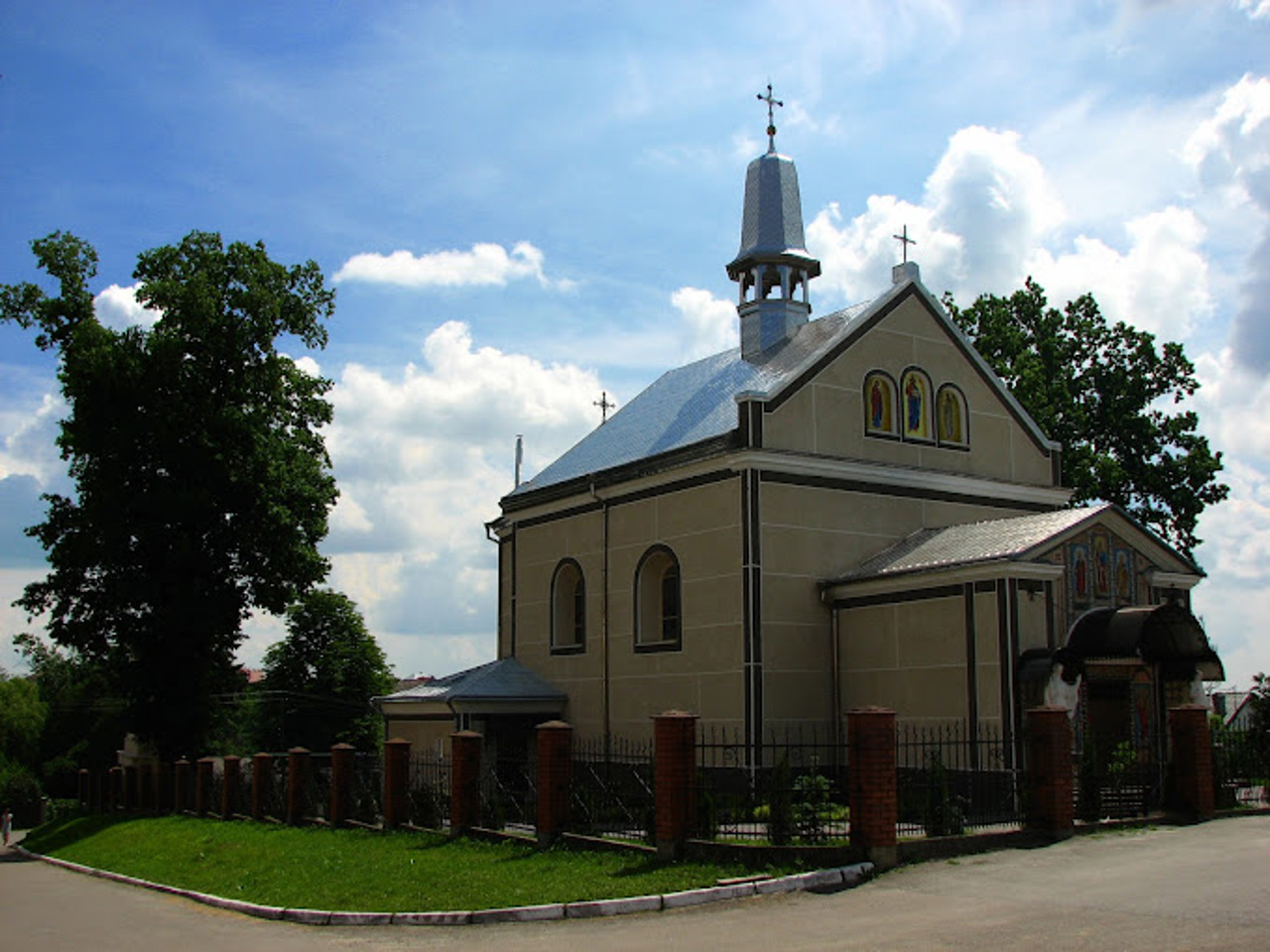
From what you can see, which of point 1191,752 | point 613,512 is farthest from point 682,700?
point 1191,752

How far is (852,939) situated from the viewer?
11586mm

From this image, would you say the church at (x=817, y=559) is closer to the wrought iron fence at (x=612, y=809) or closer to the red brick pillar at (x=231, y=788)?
the red brick pillar at (x=231, y=788)

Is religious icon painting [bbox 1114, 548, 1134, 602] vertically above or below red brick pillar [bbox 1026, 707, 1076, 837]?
above

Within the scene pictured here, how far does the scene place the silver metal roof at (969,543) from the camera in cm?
2122

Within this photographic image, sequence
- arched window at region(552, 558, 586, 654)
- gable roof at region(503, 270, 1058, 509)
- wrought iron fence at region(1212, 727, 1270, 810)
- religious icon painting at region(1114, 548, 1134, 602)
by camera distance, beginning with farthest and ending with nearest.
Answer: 1. arched window at region(552, 558, 586, 654)
2. gable roof at region(503, 270, 1058, 509)
3. religious icon painting at region(1114, 548, 1134, 602)
4. wrought iron fence at region(1212, 727, 1270, 810)

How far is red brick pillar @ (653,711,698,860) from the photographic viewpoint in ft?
51.9

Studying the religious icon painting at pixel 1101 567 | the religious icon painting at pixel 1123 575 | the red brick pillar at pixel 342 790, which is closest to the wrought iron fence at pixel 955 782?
the religious icon painting at pixel 1101 567

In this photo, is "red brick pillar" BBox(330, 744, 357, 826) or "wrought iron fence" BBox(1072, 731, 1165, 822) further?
"red brick pillar" BBox(330, 744, 357, 826)

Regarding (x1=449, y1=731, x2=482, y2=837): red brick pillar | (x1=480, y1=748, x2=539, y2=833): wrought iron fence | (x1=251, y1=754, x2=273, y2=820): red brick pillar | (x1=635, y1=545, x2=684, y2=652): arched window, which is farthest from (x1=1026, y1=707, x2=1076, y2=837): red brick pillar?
(x1=251, y1=754, x2=273, y2=820): red brick pillar

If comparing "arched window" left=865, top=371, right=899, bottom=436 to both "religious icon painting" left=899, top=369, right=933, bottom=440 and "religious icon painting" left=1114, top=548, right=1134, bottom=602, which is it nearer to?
"religious icon painting" left=899, top=369, right=933, bottom=440

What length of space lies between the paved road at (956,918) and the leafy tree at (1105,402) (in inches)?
796

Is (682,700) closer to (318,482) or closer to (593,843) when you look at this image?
(593,843)

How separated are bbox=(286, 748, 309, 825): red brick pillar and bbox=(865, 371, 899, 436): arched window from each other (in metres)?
13.1

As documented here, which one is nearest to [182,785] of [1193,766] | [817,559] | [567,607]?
[567,607]
